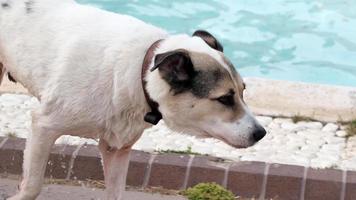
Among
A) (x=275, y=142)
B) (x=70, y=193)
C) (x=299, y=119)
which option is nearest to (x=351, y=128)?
(x=299, y=119)

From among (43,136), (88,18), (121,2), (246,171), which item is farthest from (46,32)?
(121,2)

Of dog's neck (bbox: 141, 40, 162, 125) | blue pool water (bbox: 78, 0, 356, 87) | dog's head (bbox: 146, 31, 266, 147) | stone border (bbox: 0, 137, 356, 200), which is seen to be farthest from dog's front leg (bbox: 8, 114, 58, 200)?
blue pool water (bbox: 78, 0, 356, 87)

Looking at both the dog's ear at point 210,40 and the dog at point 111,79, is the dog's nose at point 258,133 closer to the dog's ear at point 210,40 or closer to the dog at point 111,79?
the dog at point 111,79

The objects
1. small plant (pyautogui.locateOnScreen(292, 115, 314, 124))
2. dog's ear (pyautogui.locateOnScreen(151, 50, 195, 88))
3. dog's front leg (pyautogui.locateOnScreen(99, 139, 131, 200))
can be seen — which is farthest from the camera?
small plant (pyautogui.locateOnScreen(292, 115, 314, 124))

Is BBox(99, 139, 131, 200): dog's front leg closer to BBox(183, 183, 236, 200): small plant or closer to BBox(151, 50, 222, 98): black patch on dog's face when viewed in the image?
BBox(183, 183, 236, 200): small plant

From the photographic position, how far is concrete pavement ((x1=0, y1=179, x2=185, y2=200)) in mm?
6238

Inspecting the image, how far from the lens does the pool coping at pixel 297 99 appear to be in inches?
297

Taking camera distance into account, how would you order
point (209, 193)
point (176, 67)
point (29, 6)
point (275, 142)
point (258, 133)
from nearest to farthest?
point (176, 67) < point (258, 133) < point (29, 6) < point (209, 193) < point (275, 142)

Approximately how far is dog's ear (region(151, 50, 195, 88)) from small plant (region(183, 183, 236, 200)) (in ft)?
3.96

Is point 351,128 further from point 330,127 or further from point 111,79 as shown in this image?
point 111,79

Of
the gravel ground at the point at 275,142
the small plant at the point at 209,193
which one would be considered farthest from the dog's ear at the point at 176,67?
the gravel ground at the point at 275,142

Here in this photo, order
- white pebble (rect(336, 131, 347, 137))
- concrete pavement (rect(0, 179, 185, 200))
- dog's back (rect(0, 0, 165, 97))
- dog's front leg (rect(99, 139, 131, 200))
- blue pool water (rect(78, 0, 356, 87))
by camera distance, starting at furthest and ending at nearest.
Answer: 1. blue pool water (rect(78, 0, 356, 87))
2. white pebble (rect(336, 131, 347, 137))
3. concrete pavement (rect(0, 179, 185, 200))
4. dog's front leg (rect(99, 139, 131, 200))
5. dog's back (rect(0, 0, 165, 97))

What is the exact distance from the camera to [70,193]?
249 inches

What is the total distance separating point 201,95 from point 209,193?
1.17 meters
